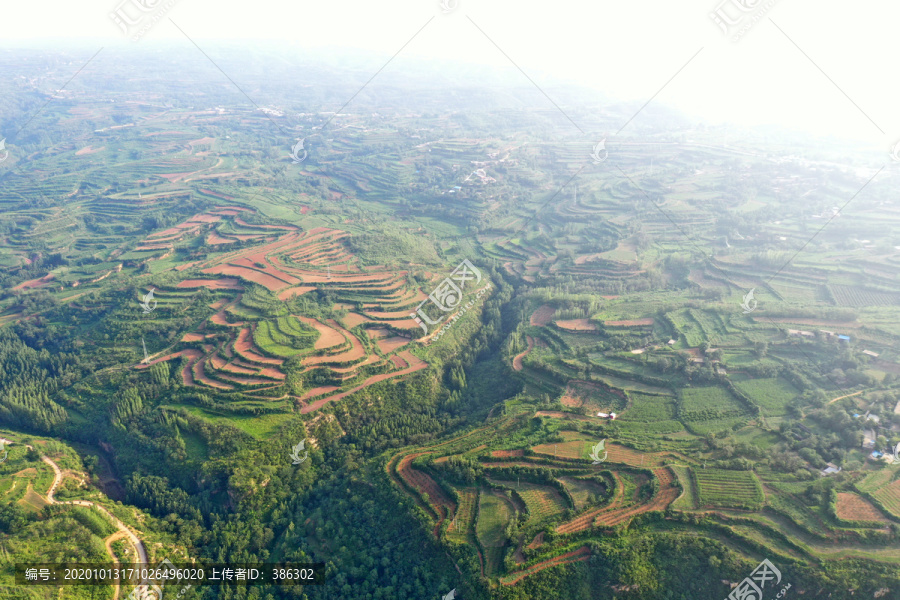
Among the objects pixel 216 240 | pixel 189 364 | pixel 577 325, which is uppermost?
pixel 216 240

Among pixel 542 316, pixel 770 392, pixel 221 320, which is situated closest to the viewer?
pixel 770 392

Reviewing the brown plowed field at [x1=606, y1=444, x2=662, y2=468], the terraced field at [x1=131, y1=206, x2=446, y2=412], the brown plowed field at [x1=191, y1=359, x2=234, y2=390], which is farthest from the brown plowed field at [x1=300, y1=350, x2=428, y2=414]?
the brown plowed field at [x1=606, y1=444, x2=662, y2=468]

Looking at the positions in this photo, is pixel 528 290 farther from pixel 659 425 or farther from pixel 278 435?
pixel 278 435

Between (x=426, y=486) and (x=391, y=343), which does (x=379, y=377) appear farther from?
(x=426, y=486)

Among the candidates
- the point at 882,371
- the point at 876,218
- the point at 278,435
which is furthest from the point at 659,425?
the point at 876,218

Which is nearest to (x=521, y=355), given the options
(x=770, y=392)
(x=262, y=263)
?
(x=770, y=392)

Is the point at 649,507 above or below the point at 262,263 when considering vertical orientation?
below

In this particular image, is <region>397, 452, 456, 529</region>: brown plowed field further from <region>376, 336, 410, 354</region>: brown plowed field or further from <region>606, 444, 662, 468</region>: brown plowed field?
<region>376, 336, 410, 354</region>: brown plowed field
